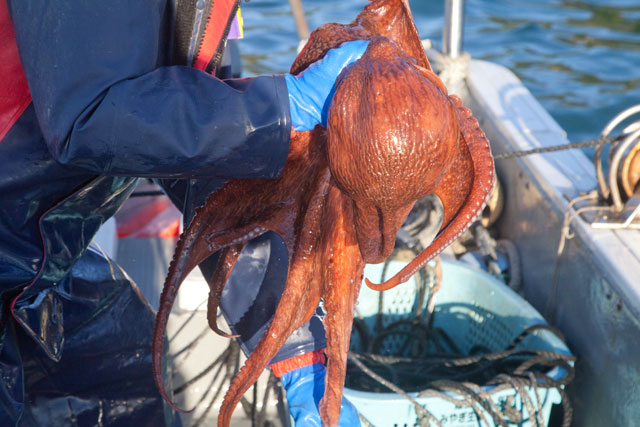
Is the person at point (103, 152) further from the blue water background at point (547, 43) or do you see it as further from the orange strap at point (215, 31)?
the blue water background at point (547, 43)

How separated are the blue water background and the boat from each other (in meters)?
2.74

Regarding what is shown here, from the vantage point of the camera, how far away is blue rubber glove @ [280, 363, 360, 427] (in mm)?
2092

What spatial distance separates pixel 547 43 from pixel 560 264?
18.0 ft

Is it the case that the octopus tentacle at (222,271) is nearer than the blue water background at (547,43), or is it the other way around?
the octopus tentacle at (222,271)

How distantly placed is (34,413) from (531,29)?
7320 mm

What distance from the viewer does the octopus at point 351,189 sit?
1190mm

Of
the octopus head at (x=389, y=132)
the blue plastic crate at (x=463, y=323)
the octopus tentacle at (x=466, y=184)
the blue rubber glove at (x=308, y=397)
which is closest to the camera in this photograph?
the octopus head at (x=389, y=132)

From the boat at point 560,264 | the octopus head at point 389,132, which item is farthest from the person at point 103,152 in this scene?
the boat at point 560,264

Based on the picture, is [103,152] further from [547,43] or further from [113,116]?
[547,43]

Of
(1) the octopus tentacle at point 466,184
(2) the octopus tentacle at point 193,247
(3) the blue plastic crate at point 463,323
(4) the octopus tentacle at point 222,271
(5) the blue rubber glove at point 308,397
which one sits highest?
(1) the octopus tentacle at point 466,184

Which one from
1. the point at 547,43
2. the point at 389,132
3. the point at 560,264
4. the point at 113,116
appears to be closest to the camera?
the point at 389,132

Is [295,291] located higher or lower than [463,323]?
higher

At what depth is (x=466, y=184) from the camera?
4.48ft

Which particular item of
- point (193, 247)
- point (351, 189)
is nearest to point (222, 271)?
point (193, 247)
